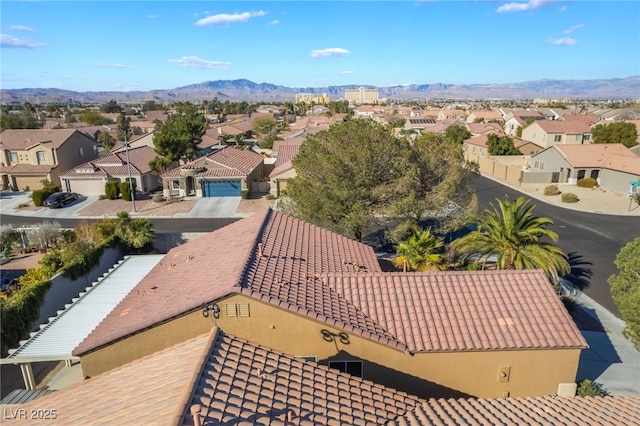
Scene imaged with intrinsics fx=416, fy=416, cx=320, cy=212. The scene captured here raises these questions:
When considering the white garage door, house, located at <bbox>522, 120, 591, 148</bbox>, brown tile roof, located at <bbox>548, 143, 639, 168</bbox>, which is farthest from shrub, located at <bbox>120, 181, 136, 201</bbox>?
house, located at <bbox>522, 120, 591, 148</bbox>

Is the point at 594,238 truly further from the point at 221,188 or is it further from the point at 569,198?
the point at 221,188

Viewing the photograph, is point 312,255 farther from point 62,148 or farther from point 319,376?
point 62,148

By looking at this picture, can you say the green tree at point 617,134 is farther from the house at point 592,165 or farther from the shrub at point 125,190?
the shrub at point 125,190

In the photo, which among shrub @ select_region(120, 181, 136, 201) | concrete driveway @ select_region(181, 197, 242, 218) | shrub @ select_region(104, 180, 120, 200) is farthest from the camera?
shrub @ select_region(104, 180, 120, 200)

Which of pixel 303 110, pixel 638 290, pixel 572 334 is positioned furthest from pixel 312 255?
pixel 303 110

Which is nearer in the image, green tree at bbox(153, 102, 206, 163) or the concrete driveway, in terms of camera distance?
the concrete driveway

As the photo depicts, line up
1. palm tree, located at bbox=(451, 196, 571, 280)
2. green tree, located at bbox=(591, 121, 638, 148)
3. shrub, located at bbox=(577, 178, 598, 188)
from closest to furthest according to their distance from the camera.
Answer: palm tree, located at bbox=(451, 196, 571, 280)
shrub, located at bbox=(577, 178, 598, 188)
green tree, located at bbox=(591, 121, 638, 148)

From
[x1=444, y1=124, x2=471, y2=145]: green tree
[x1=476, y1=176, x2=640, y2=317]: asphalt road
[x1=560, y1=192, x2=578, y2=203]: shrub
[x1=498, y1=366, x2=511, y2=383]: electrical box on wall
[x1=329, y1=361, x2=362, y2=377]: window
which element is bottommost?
[x1=476, y1=176, x2=640, y2=317]: asphalt road
